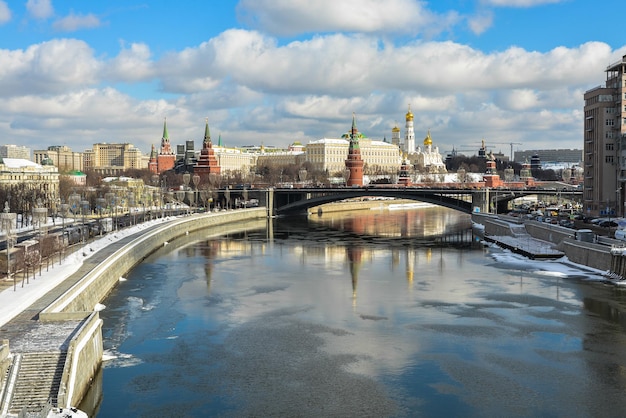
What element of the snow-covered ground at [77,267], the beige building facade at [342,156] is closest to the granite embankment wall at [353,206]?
the beige building facade at [342,156]

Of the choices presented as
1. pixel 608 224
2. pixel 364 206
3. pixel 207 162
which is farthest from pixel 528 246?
pixel 207 162

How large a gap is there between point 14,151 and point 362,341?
17852cm

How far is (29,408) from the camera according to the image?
1321cm

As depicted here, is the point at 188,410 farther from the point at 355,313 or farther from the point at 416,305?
the point at 416,305

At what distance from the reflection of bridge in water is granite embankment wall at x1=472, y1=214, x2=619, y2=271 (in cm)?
994

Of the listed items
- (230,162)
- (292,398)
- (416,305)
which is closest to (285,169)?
(230,162)

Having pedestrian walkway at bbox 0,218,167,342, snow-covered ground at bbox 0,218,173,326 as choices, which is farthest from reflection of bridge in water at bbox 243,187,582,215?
snow-covered ground at bbox 0,218,173,326

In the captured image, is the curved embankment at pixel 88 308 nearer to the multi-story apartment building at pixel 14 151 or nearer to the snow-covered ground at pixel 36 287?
the snow-covered ground at pixel 36 287

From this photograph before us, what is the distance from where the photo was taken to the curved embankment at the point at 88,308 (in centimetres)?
1445

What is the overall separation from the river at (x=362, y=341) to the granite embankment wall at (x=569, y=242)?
875mm

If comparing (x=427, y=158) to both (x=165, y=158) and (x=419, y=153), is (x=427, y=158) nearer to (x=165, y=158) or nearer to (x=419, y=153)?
(x=419, y=153)

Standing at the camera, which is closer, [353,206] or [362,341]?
[362,341]

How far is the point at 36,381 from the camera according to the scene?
1403 cm

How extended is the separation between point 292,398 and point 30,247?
17.9m
